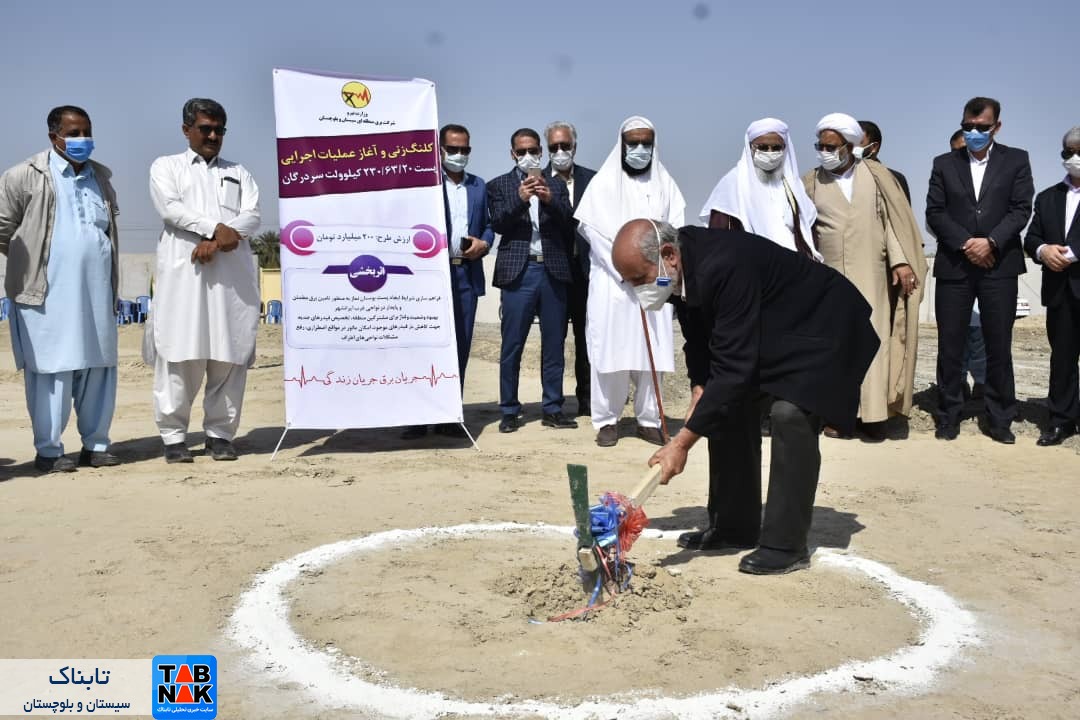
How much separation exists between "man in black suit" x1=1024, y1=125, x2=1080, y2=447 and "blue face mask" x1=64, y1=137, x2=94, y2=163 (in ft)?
22.3

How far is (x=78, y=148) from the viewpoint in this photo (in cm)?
670

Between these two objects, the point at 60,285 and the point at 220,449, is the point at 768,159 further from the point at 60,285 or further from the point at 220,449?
the point at 60,285

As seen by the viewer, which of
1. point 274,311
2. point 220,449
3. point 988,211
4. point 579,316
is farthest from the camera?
point 274,311

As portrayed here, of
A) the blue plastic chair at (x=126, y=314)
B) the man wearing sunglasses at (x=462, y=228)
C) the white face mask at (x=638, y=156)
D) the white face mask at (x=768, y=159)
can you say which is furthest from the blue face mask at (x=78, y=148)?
the blue plastic chair at (x=126, y=314)

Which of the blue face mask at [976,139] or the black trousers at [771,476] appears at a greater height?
the blue face mask at [976,139]

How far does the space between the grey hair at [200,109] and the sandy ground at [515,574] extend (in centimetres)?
235

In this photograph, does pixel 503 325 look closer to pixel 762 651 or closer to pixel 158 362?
pixel 158 362

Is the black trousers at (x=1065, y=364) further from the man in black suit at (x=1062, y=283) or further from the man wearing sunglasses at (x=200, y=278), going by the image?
the man wearing sunglasses at (x=200, y=278)

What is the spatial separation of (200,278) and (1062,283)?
20.6ft

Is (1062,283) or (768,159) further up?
(768,159)

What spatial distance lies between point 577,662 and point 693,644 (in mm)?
471

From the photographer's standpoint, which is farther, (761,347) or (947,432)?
(947,432)
